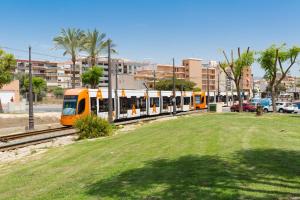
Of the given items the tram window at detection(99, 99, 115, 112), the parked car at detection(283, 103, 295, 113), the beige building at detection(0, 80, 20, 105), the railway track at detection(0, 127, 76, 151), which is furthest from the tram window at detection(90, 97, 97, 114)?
the beige building at detection(0, 80, 20, 105)

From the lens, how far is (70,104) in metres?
29.2

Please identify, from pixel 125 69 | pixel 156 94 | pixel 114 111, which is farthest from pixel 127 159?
pixel 125 69

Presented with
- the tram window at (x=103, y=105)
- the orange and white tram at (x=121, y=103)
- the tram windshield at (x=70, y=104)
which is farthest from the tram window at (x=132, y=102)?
the tram windshield at (x=70, y=104)

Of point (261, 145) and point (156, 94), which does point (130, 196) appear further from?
point (156, 94)

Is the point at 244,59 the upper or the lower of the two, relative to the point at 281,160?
upper

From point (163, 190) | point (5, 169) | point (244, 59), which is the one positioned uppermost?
point (244, 59)

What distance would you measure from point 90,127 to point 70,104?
23.5 ft

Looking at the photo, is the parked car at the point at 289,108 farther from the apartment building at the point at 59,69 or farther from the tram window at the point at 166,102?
the apartment building at the point at 59,69

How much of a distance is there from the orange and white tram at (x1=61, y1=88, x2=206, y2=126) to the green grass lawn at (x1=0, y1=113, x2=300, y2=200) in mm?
14750

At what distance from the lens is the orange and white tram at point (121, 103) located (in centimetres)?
2922

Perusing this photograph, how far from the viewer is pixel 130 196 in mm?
7359

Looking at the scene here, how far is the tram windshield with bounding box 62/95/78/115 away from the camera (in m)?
29.1

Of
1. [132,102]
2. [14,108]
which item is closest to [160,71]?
[14,108]

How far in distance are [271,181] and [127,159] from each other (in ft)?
17.7
